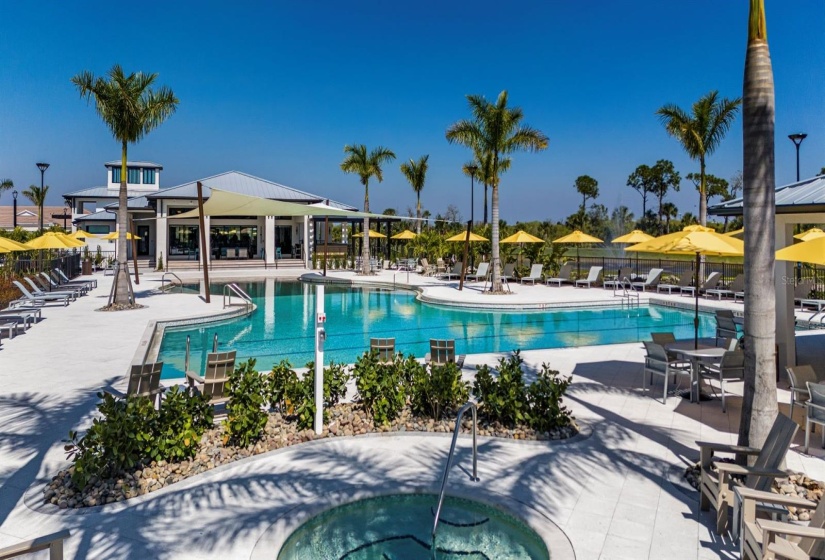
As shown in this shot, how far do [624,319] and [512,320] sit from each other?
351cm

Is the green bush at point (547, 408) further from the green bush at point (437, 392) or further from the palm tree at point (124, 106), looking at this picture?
the palm tree at point (124, 106)

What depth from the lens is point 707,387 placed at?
8.78 metres

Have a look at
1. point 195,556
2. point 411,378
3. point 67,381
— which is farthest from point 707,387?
point 67,381

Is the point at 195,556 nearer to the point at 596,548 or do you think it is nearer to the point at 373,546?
the point at 373,546

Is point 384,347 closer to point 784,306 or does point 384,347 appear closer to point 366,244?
point 784,306

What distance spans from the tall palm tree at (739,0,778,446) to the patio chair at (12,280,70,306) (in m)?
16.6

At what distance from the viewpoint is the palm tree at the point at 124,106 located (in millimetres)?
15203

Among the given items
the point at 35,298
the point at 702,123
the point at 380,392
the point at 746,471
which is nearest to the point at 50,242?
the point at 35,298

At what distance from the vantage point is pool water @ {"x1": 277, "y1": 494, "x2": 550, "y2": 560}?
161 inches

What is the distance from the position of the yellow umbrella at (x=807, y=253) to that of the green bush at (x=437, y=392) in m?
4.18

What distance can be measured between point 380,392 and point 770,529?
13.9 ft

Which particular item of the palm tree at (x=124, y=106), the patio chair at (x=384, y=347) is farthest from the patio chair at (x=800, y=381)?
the palm tree at (x=124, y=106)

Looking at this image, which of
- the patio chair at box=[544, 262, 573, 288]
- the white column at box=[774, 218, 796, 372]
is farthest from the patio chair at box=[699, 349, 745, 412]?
the patio chair at box=[544, 262, 573, 288]

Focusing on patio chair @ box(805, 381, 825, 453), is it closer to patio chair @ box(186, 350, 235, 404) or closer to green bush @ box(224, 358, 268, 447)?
green bush @ box(224, 358, 268, 447)
